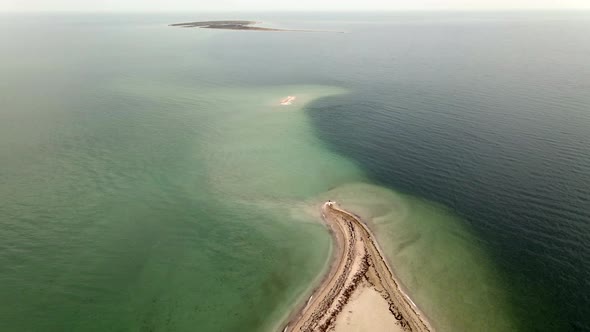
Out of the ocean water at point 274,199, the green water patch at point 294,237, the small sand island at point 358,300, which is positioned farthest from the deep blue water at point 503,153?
the small sand island at point 358,300

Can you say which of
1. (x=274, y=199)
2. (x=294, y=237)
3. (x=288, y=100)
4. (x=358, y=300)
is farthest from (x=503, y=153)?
(x=288, y=100)

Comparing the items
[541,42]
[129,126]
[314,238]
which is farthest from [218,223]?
[541,42]

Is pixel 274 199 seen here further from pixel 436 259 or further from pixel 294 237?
pixel 436 259

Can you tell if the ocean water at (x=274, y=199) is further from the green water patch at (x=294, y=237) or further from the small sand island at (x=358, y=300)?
the small sand island at (x=358, y=300)

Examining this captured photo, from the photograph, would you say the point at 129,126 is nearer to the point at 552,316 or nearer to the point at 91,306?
the point at 91,306

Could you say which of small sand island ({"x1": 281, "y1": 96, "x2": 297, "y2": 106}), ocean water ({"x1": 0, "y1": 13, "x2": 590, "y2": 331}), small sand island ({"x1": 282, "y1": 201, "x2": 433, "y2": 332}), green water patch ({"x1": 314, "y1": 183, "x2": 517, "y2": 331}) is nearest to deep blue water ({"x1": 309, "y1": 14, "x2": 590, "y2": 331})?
ocean water ({"x1": 0, "y1": 13, "x2": 590, "y2": 331})
